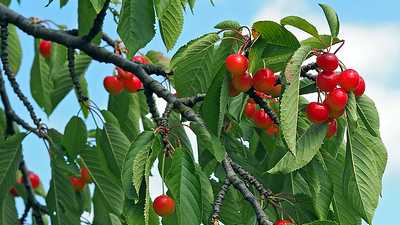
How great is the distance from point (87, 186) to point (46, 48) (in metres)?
0.71

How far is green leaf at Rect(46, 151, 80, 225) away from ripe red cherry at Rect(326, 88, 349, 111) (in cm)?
149

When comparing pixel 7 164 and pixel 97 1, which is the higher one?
pixel 97 1

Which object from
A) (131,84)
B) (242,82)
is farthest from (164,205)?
(131,84)

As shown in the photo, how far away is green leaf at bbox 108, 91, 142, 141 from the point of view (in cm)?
323

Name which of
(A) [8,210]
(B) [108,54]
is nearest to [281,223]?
(B) [108,54]

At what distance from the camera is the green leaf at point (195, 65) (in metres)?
2.26

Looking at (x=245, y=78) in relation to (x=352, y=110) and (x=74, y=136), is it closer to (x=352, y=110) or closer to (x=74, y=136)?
(x=352, y=110)

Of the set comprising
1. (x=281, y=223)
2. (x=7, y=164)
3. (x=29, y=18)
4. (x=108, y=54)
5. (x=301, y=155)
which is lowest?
(x=281, y=223)

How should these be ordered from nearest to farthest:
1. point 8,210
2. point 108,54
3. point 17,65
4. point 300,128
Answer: point 300,128 < point 108,54 < point 8,210 < point 17,65

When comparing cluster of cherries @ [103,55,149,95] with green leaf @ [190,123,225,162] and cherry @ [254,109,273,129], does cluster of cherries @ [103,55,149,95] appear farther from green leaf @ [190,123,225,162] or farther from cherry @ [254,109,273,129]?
green leaf @ [190,123,225,162]

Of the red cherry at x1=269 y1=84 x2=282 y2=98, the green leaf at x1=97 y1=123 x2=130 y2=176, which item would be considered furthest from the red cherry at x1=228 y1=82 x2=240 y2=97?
the green leaf at x1=97 y1=123 x2=130 y2=176

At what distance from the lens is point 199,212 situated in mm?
1981

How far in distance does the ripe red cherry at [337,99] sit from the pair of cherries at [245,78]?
0.19 metres

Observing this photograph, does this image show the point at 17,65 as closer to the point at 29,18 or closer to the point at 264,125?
the point at 29,18
